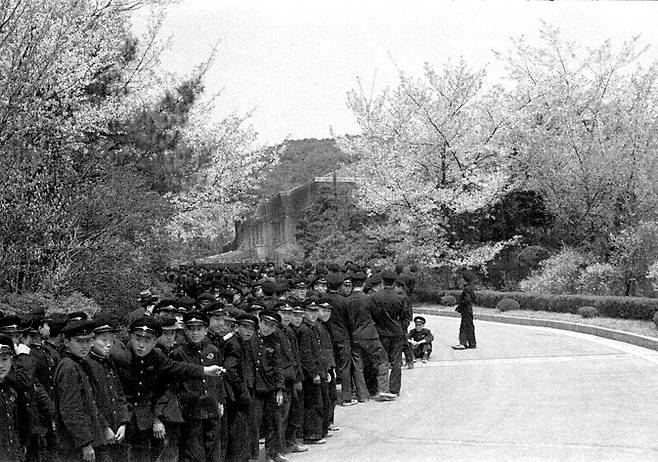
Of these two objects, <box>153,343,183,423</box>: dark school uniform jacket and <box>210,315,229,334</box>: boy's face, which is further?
<box>210,315,229,334</box>: boy's face

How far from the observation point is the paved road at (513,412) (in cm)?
916

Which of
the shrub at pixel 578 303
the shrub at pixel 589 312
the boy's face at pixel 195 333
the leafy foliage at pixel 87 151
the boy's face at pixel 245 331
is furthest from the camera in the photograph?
the shrub at pixel 589 312

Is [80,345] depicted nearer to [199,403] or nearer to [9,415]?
[9,415]

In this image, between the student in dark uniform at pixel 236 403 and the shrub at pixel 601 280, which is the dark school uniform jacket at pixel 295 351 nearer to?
the student in dark uniform at pixel 236 403

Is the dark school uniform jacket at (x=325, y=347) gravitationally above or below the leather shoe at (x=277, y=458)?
above

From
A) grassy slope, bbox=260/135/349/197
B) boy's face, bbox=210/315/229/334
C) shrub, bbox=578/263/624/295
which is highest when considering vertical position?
grassy slope, bbox=260/135/349/197

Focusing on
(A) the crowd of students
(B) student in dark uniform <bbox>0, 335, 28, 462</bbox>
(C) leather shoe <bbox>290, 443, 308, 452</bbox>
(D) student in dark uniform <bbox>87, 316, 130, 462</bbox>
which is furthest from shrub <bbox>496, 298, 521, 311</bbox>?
(B) student in dark uniform <bbox>0, 335, 28, 462</bbox>

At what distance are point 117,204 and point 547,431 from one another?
9541 millimetres

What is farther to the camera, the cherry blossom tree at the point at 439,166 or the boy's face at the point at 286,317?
the cherry blossom tree at the point at 439,166

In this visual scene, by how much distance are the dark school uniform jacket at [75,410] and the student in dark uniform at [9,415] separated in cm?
27

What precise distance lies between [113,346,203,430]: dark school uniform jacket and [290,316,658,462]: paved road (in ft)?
7.13

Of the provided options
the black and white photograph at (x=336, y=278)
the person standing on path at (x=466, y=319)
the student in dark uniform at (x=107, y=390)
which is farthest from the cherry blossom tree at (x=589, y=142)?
the student in dark uniform at (x=107, y=390)

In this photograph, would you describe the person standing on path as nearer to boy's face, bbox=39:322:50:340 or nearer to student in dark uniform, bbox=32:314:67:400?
boy's face, bbox=39:322:50:340

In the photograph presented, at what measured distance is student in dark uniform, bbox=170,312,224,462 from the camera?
7.68 m
